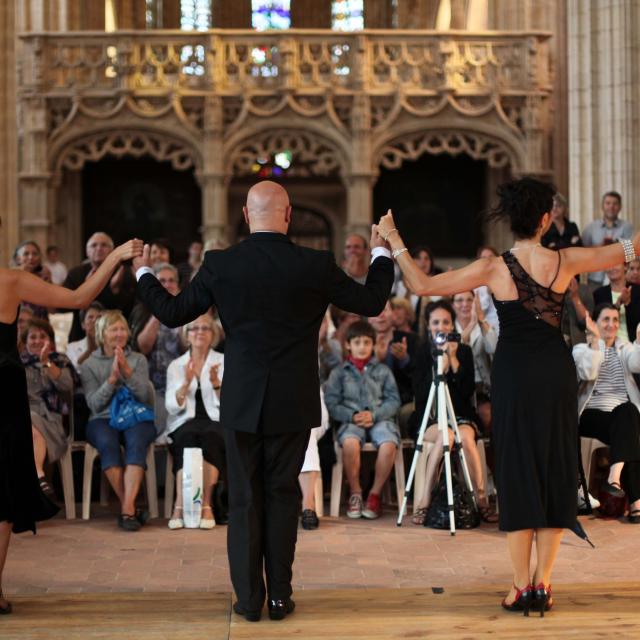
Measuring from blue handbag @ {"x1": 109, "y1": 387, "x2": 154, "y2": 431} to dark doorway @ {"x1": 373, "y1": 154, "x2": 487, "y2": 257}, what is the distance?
450 inches

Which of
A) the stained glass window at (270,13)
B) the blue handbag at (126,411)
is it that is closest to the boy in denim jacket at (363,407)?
the blue handbag at (126,411)

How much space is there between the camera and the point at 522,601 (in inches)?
205

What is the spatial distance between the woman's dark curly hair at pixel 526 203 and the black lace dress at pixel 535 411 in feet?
0.44

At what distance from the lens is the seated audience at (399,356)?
9.20m

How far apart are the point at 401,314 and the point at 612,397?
1.89 meters

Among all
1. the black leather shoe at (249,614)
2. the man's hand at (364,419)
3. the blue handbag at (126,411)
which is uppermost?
the blue handbag at (126,411)

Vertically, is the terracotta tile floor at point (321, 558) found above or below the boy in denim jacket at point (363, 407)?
below

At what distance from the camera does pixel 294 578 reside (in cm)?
653

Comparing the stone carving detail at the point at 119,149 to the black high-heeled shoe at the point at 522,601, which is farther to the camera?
the stone carving detail at the point at 119,149

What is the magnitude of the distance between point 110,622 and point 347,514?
343 centimetres

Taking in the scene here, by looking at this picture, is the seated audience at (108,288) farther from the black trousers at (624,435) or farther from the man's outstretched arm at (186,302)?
the man's outstretched arm at (186,302)

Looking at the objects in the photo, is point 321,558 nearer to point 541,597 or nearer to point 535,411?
point 541,597

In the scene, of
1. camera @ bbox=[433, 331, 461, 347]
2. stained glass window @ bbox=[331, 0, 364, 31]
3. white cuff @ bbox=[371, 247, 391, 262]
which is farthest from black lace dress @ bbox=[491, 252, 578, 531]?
stained glass window @ bbox=[331, 0, 364, 31]

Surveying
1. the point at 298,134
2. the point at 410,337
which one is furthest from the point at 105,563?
the point at 298,134
